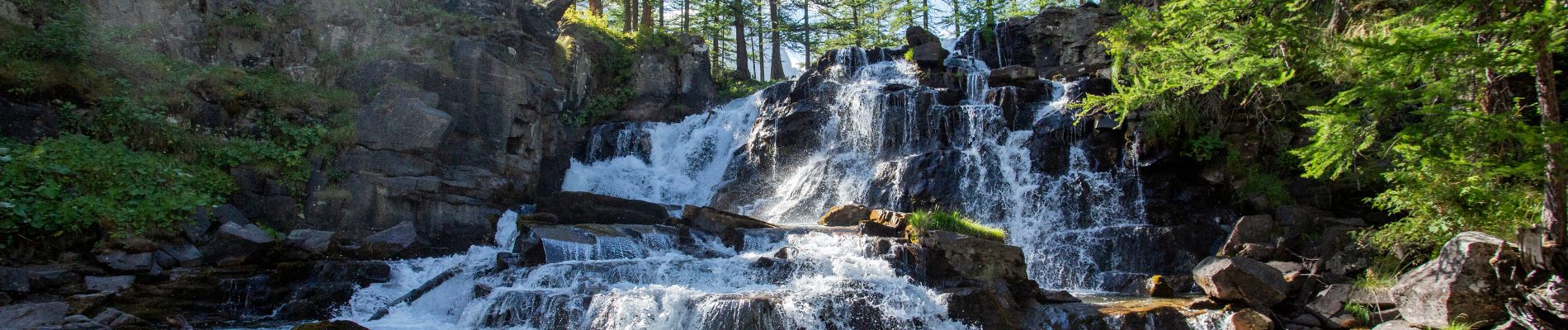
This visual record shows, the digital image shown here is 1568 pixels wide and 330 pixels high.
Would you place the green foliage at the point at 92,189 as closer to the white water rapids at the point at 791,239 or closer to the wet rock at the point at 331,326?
the white water rapids at the point at 791,239

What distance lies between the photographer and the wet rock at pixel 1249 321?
8.98m

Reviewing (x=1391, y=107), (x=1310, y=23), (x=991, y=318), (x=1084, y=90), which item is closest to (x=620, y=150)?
(x=1084, y=90)

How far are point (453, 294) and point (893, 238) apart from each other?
19.8 ft

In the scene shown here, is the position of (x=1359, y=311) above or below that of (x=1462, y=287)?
below

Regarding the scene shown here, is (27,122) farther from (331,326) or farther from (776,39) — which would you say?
(776,39)

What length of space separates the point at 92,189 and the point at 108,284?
2.12 m

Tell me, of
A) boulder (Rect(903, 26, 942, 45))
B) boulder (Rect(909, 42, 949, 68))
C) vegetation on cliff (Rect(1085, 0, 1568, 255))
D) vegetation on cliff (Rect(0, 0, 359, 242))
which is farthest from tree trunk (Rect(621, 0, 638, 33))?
vegetation on cliff (Rect(1085, 0, 1568, 255))

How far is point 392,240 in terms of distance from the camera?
13414 mm

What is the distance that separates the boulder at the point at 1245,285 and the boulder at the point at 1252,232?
267cm

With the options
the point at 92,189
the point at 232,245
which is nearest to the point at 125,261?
the point at 232,245

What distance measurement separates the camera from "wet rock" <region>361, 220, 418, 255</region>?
517 inches

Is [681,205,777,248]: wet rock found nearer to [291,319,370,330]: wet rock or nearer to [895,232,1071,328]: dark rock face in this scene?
[895,232,1071,328]: dark rock face

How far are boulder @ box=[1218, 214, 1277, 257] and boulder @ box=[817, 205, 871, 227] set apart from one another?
562 cm

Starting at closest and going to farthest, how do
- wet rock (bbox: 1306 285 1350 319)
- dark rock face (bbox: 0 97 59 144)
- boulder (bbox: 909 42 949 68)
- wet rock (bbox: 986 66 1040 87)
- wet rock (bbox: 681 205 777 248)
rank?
wet rock (bbox: 1306 285 1350 319)
dark rock face (bbox: 0 97 59 144)
wet rock (bbox: 681 205 777 248)
wet rock (bbox: 986 66 1040 87)
boulder (bbox: 909 42 949 68)
